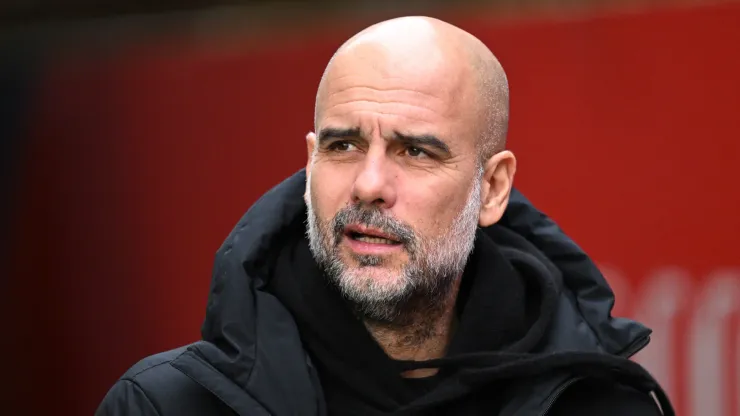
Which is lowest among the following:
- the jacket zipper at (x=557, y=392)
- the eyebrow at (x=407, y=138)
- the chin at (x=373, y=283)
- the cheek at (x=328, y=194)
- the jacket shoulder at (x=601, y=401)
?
the jacket shoulder at (x=601, y=401)

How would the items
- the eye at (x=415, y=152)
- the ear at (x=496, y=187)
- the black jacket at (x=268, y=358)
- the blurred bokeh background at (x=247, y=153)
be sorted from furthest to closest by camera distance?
the blurred bokeh background at (x=247, y=153)
the ear at (x=496, y=187)
the eye at (x=415, y=152)
the black jacket at (x=268, y=358)

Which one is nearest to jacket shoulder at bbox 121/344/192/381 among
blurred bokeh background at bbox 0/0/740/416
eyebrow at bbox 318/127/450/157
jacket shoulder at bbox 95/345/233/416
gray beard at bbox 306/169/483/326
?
jacket shoulder at bbox 95/345/233/416

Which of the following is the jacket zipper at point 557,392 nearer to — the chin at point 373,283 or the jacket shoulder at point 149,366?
the chin at point 373,283

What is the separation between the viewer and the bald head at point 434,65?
1.36m

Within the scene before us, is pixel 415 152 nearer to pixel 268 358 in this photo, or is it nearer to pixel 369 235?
pixel 369 235

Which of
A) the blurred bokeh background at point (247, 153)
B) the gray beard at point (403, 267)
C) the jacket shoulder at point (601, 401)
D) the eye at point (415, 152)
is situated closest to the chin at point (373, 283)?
the gray beard at point (403, 267)

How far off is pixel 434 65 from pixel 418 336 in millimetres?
350

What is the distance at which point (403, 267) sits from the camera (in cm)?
132

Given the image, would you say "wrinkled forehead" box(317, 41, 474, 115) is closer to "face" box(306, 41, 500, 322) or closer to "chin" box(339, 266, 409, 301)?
"face" box(306, 41, 500, 322)

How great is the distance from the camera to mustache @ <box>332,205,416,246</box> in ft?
4.24

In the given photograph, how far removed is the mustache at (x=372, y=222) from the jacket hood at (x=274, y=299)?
111 mm

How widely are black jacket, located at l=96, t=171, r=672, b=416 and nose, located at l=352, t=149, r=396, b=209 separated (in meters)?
Result: 0.16

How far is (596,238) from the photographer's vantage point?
104 inches

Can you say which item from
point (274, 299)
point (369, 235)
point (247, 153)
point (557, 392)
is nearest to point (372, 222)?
point (369, 235)
